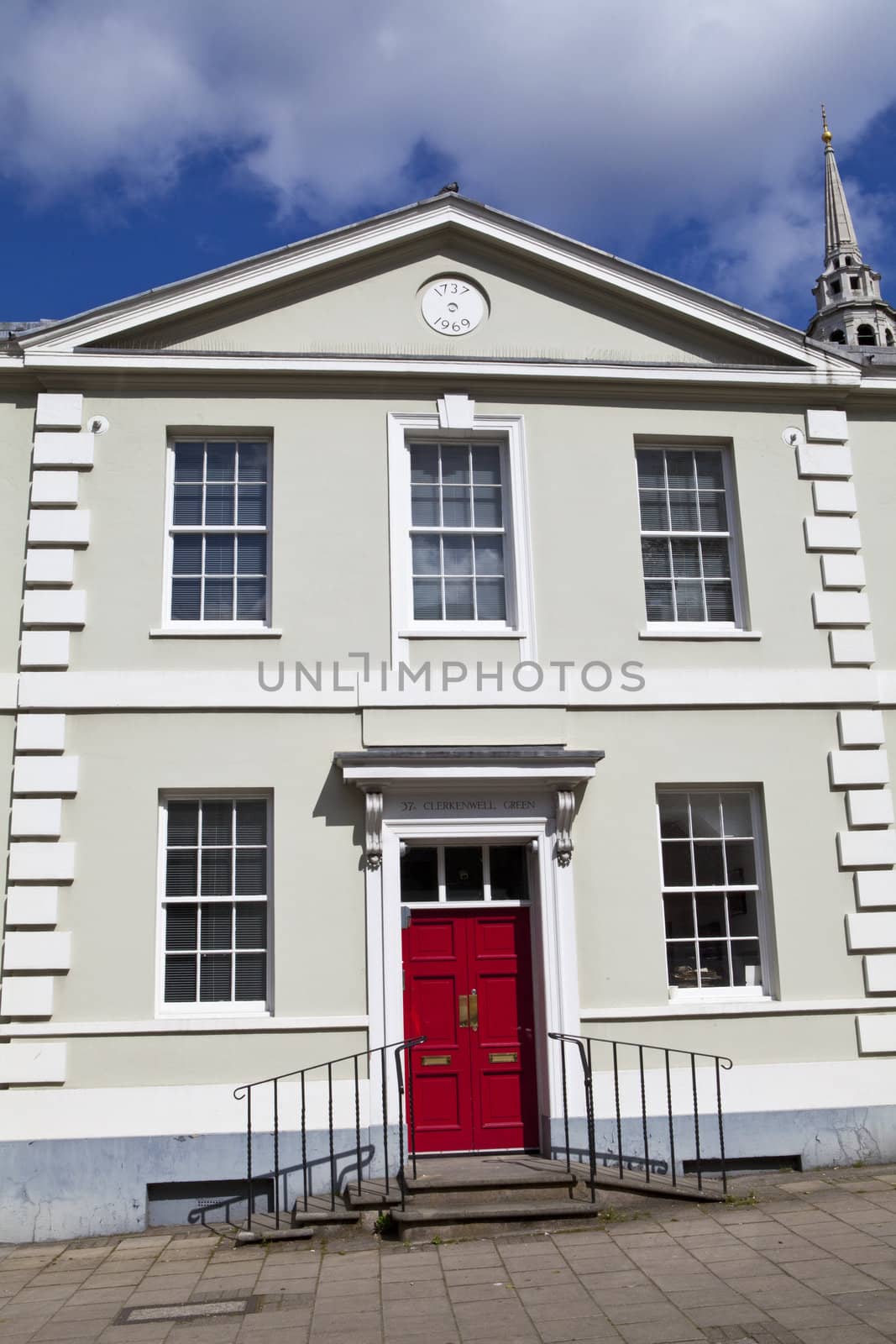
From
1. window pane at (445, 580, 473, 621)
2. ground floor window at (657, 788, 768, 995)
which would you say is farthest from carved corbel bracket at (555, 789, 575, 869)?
window pane at (445, 580, 473, 621)

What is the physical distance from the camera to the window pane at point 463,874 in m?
10.9

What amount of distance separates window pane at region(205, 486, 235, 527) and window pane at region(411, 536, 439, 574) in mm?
1801

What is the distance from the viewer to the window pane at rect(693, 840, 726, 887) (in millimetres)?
11055

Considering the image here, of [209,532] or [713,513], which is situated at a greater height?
[713,513]

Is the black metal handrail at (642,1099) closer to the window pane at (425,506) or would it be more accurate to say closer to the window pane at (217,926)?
the window pane at (217,926)

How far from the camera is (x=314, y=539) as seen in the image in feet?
36.8

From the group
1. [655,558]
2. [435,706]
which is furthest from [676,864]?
[655,558]

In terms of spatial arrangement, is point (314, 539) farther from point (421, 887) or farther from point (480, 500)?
point (421, 887)

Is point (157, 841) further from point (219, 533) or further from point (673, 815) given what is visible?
point (673, 815)

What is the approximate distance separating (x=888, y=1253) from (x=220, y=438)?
29.2 ft

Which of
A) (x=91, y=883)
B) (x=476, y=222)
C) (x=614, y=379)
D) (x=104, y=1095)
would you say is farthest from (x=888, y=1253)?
(x=476, y=222)

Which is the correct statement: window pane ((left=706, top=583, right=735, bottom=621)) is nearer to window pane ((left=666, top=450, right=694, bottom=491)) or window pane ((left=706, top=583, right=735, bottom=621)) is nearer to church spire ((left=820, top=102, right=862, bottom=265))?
window pane ((left=666, top=450, right=694, bottom=491))

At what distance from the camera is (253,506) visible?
1146cm

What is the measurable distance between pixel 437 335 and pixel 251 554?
2.91 meters
